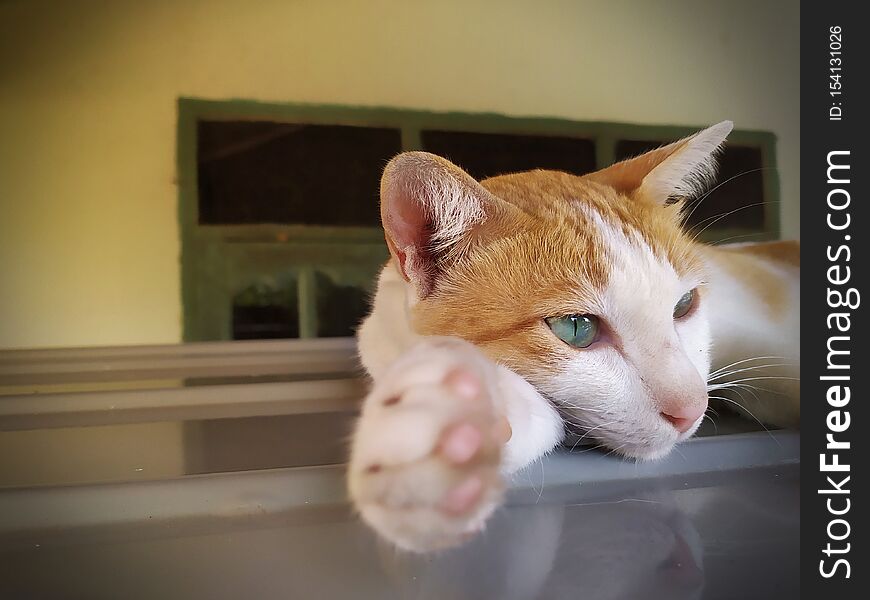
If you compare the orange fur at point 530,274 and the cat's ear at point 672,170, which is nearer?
the orange fur at point 530,274

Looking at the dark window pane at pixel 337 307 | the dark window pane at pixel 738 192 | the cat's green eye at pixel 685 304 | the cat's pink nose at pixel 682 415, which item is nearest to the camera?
the cat's pink nose at pixel 682 415

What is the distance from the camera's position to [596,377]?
66 centimetres

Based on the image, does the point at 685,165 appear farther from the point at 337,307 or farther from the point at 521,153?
the point at 337,307

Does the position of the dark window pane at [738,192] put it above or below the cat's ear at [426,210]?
above

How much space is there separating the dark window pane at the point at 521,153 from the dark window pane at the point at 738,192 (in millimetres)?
284

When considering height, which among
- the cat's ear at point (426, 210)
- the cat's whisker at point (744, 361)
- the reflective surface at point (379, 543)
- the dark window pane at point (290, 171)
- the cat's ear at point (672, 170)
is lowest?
the reflective surface at point (379, 543)

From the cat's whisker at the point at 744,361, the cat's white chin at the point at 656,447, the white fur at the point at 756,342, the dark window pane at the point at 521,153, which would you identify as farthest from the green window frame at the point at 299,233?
the cat's white chin at the point at 656,447

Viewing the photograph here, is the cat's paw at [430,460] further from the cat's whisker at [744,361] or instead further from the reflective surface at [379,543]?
the cat's whisker at [744,361]

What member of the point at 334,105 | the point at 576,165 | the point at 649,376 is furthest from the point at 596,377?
the point at 334,105

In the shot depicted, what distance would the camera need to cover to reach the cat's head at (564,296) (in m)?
0.66

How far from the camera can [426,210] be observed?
0.70 metres

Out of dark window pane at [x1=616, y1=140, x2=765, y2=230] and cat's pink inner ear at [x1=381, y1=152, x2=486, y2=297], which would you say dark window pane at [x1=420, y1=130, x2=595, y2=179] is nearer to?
dark window pane at [x1=616, y1=140, x2=765, y2=230]

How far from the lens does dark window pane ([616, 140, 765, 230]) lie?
Answer: 1.22m

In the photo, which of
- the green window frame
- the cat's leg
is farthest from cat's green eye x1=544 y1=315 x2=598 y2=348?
the green window frame
